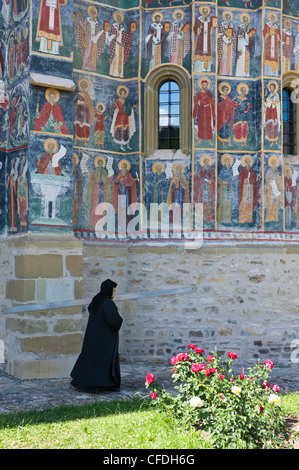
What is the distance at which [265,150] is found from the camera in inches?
409

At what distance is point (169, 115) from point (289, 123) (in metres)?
2.70

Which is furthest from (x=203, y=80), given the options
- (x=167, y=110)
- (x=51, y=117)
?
(x=51, y=117)

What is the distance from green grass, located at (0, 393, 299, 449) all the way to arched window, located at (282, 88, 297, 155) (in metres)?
6.25

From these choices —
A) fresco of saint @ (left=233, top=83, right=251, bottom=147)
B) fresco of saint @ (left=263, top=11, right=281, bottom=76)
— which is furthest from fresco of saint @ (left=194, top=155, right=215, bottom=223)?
fresco of saint @ (left=263, top=11, right=281, bottom=76)

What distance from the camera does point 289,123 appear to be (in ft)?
37.0

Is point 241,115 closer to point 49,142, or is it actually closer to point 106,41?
point 106,41

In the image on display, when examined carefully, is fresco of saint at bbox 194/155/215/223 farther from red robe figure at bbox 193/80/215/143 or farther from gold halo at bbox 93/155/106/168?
gold halo at bbox 93/155/106/168

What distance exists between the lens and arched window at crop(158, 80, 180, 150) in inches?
419

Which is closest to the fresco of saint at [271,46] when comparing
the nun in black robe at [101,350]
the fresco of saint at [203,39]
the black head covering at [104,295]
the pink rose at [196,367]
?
the fresco of saint at [203,39]

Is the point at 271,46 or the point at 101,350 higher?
the point at 271,46

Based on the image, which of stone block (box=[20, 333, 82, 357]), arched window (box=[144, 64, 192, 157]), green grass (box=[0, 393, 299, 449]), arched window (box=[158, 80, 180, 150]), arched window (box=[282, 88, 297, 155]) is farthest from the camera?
arched window (box=[282, 88, 297, 155])

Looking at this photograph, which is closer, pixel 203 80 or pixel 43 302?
pixel 43 302

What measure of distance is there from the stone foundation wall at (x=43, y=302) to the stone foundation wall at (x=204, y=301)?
0.93 m

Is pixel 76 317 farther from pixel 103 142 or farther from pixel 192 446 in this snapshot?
pixel 192 446
